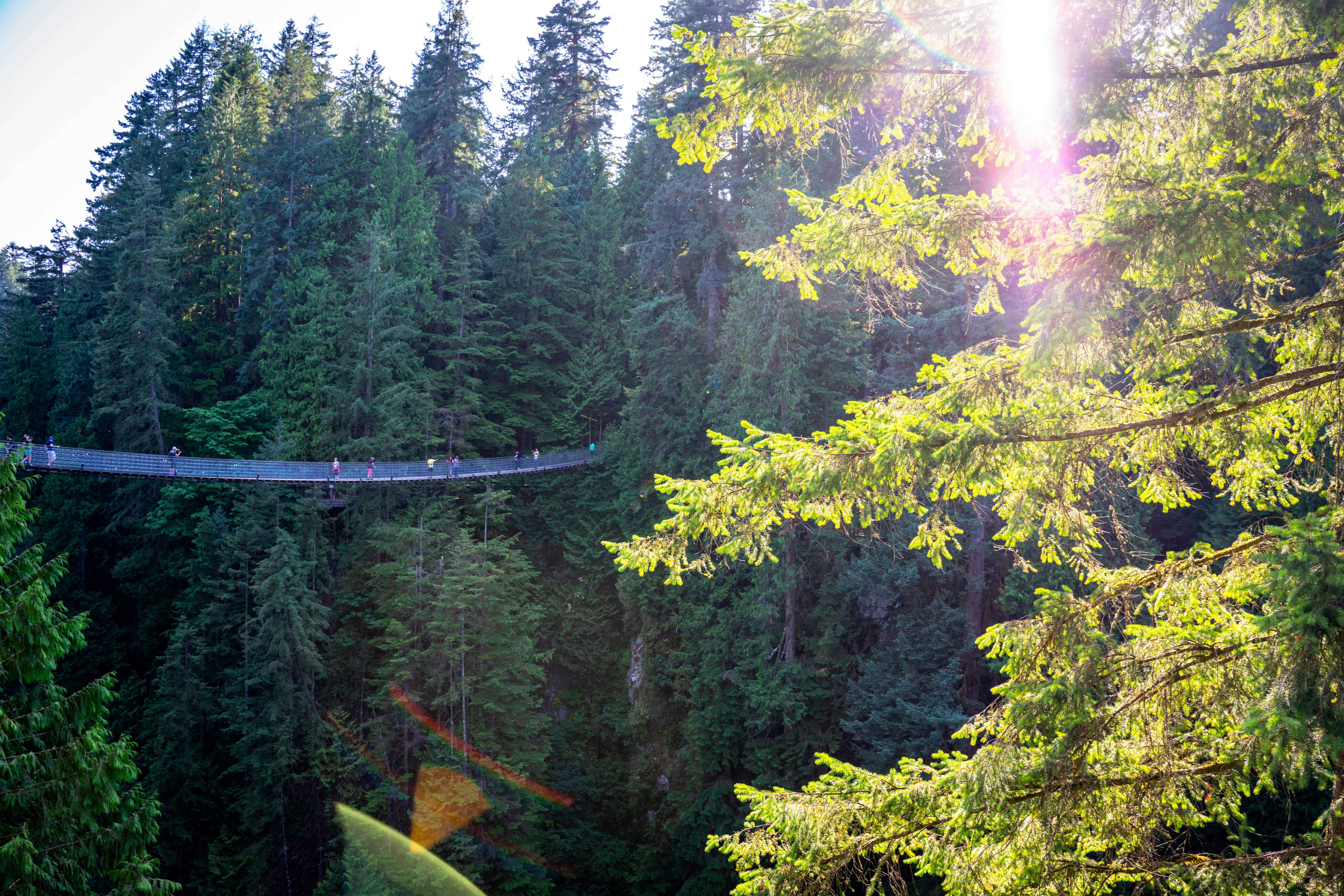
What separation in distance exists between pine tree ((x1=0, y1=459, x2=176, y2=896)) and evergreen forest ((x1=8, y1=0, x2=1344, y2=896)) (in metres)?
0.04

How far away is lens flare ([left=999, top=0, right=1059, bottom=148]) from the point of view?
359 centimetres

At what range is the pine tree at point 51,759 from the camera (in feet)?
22.6

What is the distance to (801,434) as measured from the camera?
54.7 ft

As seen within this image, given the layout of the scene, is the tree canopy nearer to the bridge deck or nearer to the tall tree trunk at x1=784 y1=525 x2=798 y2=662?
the tall tree trunk at x1=784 y1=525 x2=798 y2=662

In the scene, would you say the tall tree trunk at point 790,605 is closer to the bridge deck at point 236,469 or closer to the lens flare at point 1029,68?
the bridge deck at point 236,469

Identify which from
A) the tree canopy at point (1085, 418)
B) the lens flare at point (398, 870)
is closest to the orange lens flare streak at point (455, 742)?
the lens flare at point (398, 870)

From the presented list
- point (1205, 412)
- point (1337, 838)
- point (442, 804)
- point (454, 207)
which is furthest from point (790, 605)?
point (454, 207)

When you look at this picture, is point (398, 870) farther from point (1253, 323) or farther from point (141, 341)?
point (141, 341)

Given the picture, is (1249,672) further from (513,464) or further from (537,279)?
(537,279)

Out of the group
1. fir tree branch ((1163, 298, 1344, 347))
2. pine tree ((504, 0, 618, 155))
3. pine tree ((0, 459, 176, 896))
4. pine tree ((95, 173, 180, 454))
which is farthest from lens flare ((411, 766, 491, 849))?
pine tree ((504, 0, 618, 155))

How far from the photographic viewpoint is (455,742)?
1622 centimetres

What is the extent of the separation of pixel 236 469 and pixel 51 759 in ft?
43.9

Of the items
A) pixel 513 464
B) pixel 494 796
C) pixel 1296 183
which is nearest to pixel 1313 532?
pixel 1296 183

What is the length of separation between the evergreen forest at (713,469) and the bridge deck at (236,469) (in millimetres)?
1099
